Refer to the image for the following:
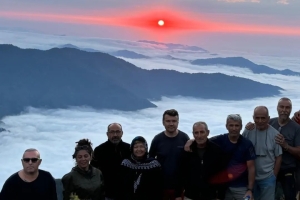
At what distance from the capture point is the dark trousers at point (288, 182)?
687cm

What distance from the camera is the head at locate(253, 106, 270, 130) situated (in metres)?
6.25

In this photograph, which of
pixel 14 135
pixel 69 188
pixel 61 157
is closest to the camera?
pixel 69 188

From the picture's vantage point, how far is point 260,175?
646 centimetres

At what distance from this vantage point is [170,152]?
6.28 metres

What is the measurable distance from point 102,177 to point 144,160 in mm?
723

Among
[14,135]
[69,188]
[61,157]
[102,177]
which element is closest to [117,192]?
[102,177]

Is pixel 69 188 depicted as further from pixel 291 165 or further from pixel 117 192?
pixel 291 165

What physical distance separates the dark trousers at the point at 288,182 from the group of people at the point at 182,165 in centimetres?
2

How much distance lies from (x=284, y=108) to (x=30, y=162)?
418 cm

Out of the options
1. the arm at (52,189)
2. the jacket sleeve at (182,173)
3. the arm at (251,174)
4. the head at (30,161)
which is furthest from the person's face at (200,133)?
the head at (30,161)

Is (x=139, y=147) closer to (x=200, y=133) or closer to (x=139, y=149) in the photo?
(x=139, y=149)

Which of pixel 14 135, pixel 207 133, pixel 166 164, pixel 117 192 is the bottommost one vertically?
pixel 117 192

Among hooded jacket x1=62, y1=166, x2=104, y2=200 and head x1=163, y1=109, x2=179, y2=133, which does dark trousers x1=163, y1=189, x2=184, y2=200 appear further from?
hooded jacket x1=62, y1=166, x2=104, y2=200

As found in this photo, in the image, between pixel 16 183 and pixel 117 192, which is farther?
pixel 117 192
